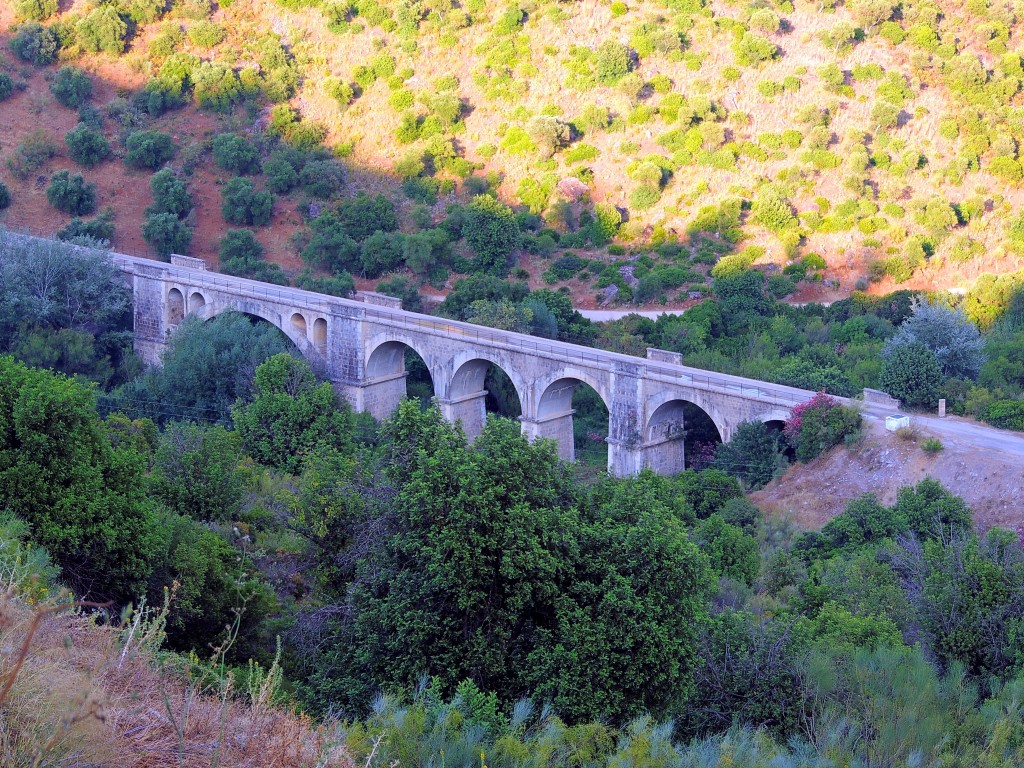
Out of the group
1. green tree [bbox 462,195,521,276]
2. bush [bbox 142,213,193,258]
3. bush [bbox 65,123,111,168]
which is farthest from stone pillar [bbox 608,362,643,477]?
bush [bbox 65,123,111,168]

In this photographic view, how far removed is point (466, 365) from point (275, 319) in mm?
9004

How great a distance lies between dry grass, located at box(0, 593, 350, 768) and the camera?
6.76 m

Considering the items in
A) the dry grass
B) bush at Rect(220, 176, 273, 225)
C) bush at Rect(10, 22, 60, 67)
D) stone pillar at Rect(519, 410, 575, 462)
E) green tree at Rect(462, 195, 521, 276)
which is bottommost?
the dry grass

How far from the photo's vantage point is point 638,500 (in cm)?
1502

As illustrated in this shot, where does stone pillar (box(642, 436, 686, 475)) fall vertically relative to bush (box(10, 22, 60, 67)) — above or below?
below

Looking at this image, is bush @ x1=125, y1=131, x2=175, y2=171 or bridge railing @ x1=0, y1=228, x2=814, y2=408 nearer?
bridge railing @ x1=0, y1=228, x2=814, y2=408

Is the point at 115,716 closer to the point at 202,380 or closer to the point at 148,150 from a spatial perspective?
the point at 202,380

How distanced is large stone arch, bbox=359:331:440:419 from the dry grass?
34.1 meters

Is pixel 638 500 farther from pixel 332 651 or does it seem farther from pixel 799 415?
pixel 799 415

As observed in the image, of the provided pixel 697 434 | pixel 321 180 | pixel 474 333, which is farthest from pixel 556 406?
pixel 321 180

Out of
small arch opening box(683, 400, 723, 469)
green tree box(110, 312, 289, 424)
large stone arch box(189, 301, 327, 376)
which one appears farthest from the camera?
large stone arch box(189, 301, 327, 376)

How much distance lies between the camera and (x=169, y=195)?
57.4m

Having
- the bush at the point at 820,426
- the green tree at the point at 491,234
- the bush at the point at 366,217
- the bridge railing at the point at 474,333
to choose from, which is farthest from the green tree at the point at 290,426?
the bush at the point at 366,217

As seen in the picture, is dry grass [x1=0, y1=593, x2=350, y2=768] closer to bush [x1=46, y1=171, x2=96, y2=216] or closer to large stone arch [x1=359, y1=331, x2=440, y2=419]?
large stone arch [x1=359, y1=331, x2=440, y2=419]
